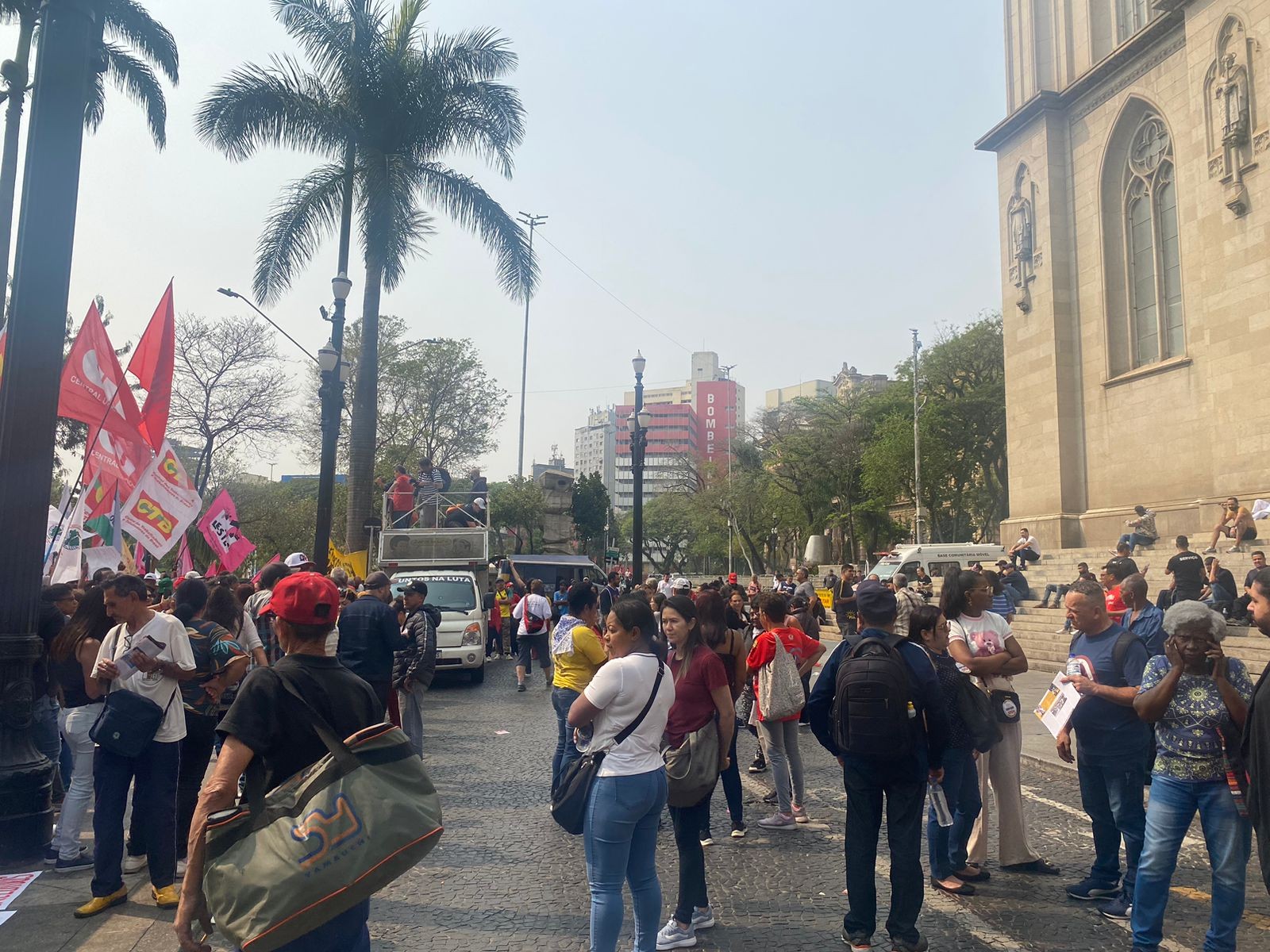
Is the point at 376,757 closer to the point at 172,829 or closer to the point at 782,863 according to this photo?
the point at 172,829

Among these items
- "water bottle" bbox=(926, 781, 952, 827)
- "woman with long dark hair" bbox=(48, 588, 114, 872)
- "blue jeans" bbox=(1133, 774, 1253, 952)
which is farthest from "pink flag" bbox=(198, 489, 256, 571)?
"blue jeans" bbox=(1133, 774, 1253, 952)

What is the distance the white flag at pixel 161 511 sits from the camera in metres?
11.5

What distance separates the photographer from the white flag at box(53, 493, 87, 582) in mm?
11498

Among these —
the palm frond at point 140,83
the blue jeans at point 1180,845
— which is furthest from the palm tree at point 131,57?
the blue jeans at point 1180,845

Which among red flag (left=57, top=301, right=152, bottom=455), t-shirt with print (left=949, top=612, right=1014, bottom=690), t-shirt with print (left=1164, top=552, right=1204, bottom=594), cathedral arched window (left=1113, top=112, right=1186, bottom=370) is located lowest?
t-shirt with print (left=949, top=612, right=1014, bottom=690)

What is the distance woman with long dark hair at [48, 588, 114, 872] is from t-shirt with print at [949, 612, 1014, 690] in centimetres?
510

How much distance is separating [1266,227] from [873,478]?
88.1 ft

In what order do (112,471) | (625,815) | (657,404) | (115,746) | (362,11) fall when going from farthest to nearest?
1. (657,404)
2. (362,11)
3. (112,471)
4. (115,746)
5. (625,815)

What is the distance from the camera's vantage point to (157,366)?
11.4m

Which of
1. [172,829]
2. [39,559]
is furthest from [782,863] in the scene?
[39,559]

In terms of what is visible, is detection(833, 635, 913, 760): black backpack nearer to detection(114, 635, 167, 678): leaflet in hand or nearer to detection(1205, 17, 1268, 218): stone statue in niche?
detection(114, 635, 167, 678): leaflet in hand

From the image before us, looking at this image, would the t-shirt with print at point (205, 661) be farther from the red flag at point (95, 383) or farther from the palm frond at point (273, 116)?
the palm frond at point (273, 116)

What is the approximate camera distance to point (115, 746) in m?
4.98

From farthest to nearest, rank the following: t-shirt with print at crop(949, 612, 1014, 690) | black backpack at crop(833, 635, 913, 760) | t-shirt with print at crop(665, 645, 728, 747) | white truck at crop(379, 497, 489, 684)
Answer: white truck at crop(379, 497, 489, 684)
t-shirt with print at crop(949, 612, 1014, 690)
t-shirt with print at crop(665, 645, 728, 747)
black backpack at crop(833, 635, 913, 760)
